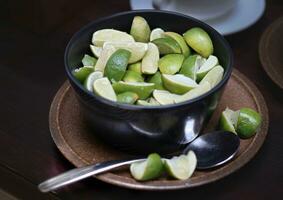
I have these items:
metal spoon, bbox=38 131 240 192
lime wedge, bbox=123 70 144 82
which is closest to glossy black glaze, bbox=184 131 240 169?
metal spoon, bbox=38 131 240 192

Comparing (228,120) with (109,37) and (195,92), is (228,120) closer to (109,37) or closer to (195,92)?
(195,92)

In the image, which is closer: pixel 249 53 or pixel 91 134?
pixel 91 134

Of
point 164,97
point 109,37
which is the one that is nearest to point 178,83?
point 164,97

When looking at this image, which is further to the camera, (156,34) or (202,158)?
(156,34)

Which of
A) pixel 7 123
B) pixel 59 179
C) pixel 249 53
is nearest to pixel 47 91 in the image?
pixel 7 123

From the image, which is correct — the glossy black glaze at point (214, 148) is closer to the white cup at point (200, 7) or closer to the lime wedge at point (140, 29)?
the lime wedge at point (140, 29)

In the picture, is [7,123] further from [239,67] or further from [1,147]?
[239,67]

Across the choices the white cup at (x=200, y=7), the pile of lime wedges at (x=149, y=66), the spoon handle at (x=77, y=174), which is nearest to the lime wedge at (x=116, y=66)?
the pile of lime wedges at (x=149, y=66)
